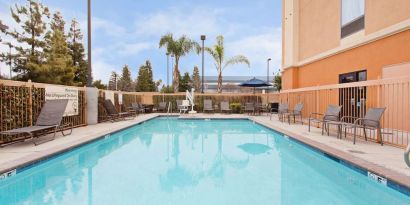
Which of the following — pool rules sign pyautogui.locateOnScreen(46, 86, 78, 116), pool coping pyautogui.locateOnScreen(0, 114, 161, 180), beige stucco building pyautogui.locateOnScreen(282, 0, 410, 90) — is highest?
beige stucco building pyautogui.locateOnScreen(282, 0, 410, 90)

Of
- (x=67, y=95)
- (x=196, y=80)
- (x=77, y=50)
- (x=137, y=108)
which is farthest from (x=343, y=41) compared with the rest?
(x=196, y=80)

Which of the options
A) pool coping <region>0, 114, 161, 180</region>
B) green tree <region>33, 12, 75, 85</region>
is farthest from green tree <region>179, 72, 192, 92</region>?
pool coping <region>0, 114, 161, 180</region>

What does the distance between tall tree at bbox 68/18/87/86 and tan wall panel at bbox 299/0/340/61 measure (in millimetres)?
23284

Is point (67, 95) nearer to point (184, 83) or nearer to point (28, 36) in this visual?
point (28, 36)

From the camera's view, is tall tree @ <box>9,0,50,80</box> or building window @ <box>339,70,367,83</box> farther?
tall tree @ <box>9,0,50,80</box>

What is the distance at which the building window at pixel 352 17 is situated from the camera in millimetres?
9483

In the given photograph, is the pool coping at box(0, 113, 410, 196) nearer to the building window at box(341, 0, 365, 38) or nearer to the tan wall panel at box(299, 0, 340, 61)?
the building window at box(341, 0, 365, 38)

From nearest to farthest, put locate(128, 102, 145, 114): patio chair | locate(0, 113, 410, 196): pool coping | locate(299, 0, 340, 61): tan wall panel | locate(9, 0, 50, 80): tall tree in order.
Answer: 1. locate(0, 113, 410, 196): pool coping
2. locate(299, 0, 340, 61): tan wall panel
3. locate(128, 102, 145, 114): patio chair
4. locate(9, 0, 50, 80): tall tree

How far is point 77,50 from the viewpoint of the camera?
2808cm

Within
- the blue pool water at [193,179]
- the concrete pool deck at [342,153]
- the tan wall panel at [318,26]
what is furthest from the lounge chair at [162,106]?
the blue pool water at [193,179]

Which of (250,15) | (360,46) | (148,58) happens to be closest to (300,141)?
(360,46)

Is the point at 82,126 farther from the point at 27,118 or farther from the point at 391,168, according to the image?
the point at 391,168

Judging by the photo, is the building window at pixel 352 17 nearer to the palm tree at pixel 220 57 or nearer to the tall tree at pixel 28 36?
the palm tree at pixel 220 57

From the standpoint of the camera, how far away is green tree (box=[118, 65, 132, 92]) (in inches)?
1881
